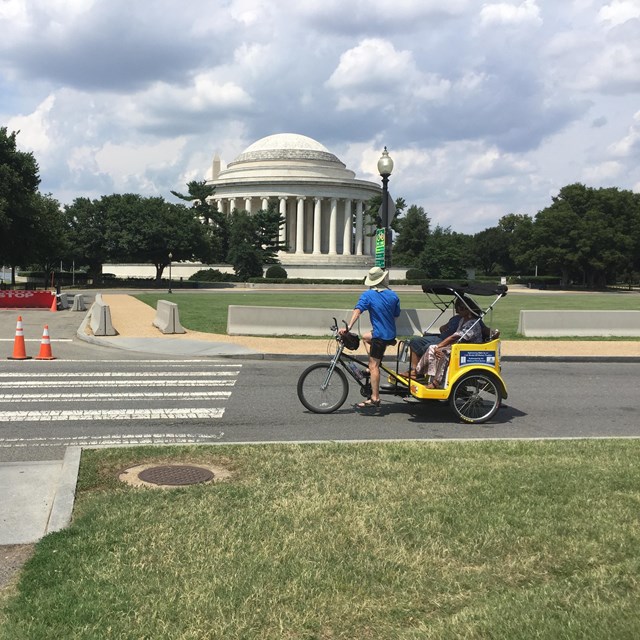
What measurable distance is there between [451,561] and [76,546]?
2.38 metres

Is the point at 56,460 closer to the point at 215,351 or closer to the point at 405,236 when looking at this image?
the point at 215,351

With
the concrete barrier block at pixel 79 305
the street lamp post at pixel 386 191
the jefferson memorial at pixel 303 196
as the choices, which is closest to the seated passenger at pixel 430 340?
the street lamp post at pixel 386 191

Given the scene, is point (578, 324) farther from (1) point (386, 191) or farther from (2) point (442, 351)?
(2) point (442, 351)

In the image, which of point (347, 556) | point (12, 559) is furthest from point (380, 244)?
point (12, 559)

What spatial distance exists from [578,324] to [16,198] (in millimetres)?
32995

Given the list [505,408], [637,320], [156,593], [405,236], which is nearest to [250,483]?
[156,593]

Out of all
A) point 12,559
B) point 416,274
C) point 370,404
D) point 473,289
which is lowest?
point 12,559

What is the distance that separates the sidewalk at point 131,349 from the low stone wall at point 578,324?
129cm

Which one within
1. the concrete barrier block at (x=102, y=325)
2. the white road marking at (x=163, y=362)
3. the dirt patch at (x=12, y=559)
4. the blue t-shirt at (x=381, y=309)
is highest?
the blue t-shirt at (x=381, y=309)

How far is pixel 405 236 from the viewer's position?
104250 mm

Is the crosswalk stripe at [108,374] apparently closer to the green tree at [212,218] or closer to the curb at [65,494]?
the curb at [65,494]

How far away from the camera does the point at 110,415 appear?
9.62 m

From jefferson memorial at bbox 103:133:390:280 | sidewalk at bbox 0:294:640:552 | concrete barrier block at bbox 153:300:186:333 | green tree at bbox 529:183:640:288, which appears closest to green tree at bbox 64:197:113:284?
jefferson memorial at bbox 103:133:390:280

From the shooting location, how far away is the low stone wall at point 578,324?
2164cm
